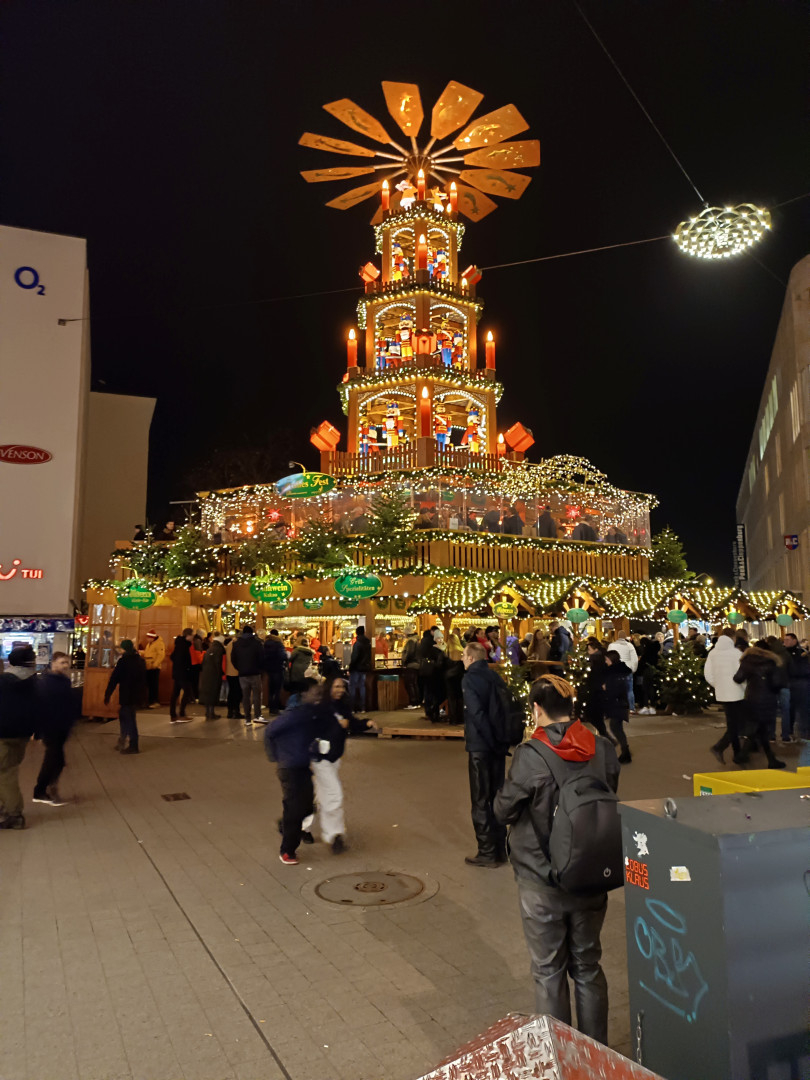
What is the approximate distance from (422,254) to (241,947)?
28.5 m

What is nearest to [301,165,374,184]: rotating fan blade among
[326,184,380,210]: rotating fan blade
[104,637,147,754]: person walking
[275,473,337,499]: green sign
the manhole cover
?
[326,184,380,210]: rotating fan blade

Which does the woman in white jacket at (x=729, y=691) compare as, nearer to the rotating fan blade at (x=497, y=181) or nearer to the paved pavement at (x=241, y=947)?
the paved pavement at (x=241, y=947)

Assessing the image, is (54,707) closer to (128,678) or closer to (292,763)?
(128,678)

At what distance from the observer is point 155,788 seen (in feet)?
Answer: 31.3

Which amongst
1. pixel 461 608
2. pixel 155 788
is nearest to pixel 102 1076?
pixel 155 788

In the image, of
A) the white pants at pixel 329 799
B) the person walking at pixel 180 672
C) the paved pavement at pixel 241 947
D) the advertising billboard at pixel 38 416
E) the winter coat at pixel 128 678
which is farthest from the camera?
the advertising billboard at pixel 38 416

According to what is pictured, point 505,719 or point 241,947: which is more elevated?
point 505,719

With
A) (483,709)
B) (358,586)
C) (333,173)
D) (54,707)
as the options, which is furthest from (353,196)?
(483,709)

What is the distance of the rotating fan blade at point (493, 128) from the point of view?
2889cm

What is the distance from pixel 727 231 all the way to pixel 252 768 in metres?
8.89

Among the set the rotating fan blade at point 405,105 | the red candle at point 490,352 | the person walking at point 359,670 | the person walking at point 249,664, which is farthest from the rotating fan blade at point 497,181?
the person walking at point 249,664

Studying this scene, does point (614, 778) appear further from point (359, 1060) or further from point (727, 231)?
point (727, 231)

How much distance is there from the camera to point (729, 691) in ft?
34.6

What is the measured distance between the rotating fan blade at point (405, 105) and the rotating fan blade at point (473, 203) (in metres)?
3.47
